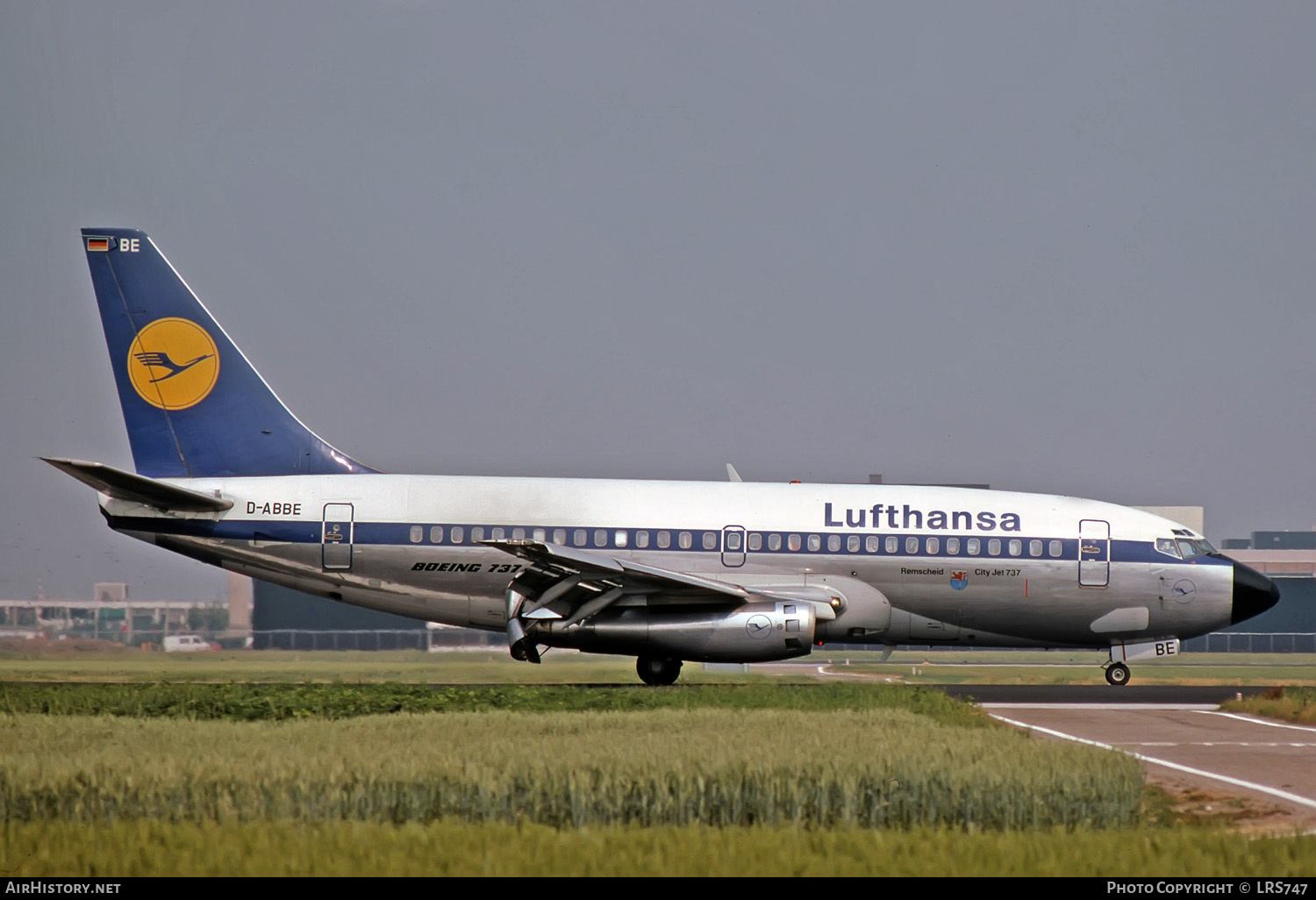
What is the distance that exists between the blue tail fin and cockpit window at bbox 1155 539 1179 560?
1616cm

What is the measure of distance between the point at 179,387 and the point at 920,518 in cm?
1510

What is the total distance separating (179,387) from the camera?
26.4 m

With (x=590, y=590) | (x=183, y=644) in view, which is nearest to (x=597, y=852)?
(x=590, y=590)

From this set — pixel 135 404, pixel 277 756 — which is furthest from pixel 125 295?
pixel 277 756

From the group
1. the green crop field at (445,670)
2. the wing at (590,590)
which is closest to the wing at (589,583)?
the wing at (590,590)

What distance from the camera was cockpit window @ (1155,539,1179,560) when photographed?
26.7 metres

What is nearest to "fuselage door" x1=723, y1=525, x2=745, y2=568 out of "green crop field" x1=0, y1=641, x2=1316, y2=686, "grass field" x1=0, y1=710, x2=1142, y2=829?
"green crop field" x1=0, y1=641, x2=1316, y2=686

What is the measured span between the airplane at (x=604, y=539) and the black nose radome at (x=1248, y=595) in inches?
1.6

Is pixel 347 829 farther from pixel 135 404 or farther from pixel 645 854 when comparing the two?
pixel 135 404

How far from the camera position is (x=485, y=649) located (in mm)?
31734

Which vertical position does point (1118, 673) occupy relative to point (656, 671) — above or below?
below

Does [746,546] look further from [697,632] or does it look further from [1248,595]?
[1248,595]

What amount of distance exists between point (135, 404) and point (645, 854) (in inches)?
834

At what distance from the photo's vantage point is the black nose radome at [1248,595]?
26.8 m
